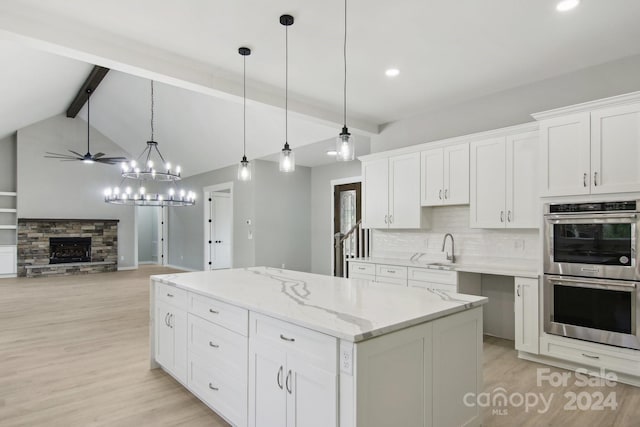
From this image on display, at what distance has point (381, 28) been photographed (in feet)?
9.73

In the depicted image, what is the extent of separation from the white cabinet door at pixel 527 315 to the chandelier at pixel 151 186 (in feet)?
16.6

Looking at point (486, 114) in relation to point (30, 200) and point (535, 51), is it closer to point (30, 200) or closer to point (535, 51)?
point (535, 51)

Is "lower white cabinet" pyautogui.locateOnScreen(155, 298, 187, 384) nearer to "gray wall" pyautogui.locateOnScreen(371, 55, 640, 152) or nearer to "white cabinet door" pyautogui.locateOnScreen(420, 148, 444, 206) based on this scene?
"white cabinet door" pyautogui.locateOnScreen(420, 148, 444, 206)

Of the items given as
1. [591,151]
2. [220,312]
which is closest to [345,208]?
[591,151]

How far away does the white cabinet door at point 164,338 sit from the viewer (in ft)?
9.93

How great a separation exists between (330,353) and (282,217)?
6.53m

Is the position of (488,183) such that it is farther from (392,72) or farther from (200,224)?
(200,224)

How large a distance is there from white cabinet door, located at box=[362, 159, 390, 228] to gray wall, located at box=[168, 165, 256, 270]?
10.5 ft

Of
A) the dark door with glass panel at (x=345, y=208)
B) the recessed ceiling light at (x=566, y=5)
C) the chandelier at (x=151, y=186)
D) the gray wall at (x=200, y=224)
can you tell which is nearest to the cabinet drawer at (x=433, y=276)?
the recessed ceiling light at (x=566, y=5)

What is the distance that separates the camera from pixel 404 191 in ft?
15.9

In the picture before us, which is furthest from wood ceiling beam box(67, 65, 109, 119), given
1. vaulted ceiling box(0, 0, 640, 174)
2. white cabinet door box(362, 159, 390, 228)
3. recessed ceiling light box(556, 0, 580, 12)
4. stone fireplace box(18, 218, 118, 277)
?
recessed ceiling light box(556, 0, 580, 12)

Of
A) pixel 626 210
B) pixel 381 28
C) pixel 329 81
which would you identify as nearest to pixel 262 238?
pixel 329 81

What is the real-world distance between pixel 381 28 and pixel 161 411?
3.27 metres

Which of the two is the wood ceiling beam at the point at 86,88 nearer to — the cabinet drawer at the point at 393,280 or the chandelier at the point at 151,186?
the chandelier at the point at 151,186
